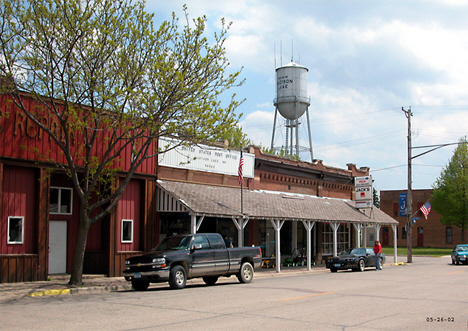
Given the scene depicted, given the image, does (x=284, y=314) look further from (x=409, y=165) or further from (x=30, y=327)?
(x=409, y=165)

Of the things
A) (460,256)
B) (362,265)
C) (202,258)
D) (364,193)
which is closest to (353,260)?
(362,265)

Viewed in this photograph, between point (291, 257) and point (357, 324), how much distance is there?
2264cm

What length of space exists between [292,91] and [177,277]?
33007 millimetres

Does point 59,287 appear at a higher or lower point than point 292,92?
lower

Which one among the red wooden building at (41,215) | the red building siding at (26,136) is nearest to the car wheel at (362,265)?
the red wooden building at (41,215)

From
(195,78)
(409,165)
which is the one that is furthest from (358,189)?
(195,78)

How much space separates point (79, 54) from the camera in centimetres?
1725

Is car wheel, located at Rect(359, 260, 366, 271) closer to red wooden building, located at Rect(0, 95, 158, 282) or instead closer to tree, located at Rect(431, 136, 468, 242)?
red wooden building, located at Rect(0, 95, 158, 282)

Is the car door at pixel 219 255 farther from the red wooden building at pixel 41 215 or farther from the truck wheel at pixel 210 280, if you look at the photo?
the red wooden building at pixel 41 215

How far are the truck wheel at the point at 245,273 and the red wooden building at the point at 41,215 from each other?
18.1 feet

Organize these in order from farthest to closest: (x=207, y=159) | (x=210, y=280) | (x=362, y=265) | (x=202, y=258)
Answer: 1. (x=362, y=265)
2. (x=207, y=159)
3. (x=210, y=280)
4. (x=202, y=258)

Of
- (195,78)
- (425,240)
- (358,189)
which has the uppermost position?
(195,78)

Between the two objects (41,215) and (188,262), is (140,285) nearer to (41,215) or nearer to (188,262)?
(188,262)

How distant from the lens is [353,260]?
2661cm
